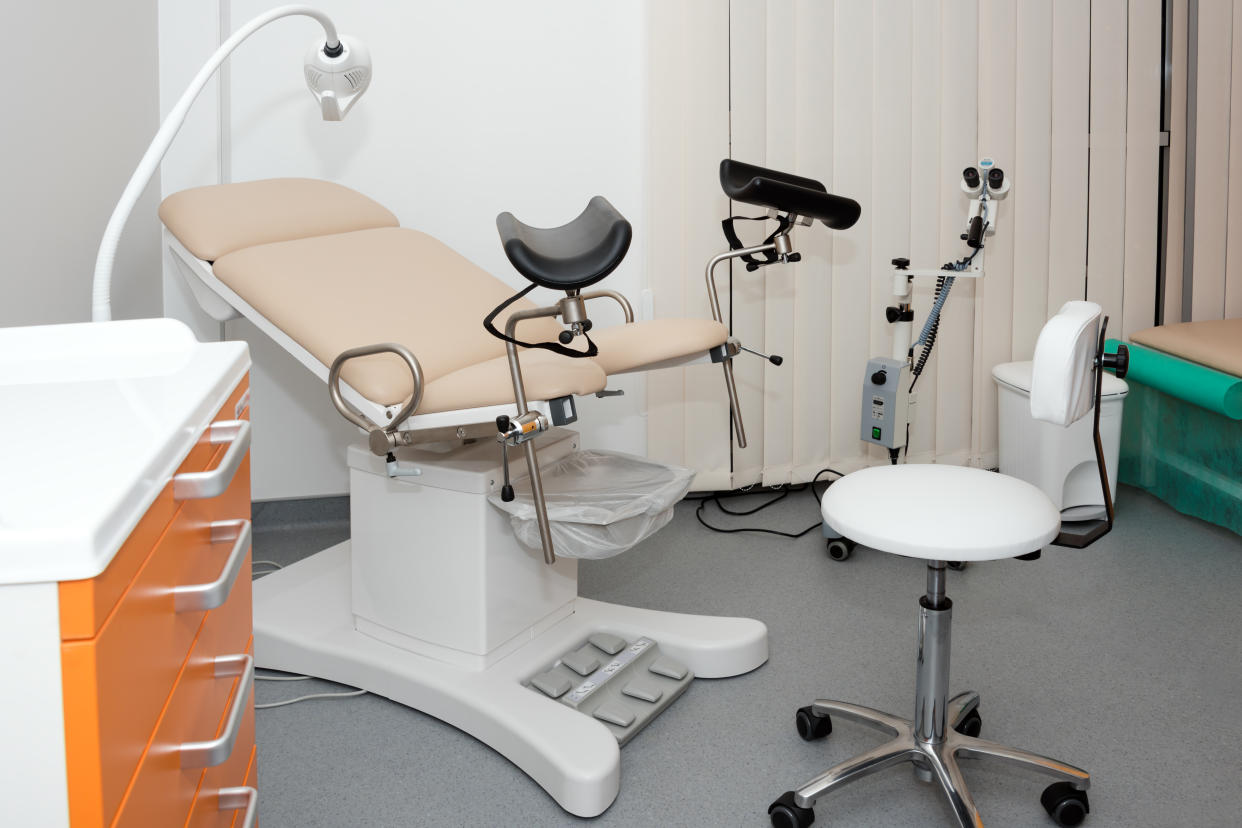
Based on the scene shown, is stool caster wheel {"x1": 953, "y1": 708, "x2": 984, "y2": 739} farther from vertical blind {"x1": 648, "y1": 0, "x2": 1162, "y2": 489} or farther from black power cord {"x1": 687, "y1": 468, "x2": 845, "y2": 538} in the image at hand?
vertical blind {"x1": 648, "y1": 0, "x2": 1162, "y2": 489}

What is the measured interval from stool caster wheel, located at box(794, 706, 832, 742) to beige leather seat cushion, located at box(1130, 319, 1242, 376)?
1659 millimetres

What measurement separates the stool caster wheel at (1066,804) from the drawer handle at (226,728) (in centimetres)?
124

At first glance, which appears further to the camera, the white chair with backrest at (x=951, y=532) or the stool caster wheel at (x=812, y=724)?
the stool caster wheel at (x=812, y=724)

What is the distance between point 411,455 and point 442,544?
199 mm

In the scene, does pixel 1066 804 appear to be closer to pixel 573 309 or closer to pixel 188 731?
pixel 573 309

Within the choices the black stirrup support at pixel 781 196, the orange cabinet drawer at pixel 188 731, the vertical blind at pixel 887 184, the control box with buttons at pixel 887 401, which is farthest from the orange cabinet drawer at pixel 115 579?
the vertical blind at pixel 887 184

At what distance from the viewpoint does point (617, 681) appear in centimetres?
205

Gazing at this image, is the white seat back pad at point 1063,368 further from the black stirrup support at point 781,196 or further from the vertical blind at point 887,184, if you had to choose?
the vertical blind at point 887,184

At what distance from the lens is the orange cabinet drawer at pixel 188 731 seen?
0.71 m

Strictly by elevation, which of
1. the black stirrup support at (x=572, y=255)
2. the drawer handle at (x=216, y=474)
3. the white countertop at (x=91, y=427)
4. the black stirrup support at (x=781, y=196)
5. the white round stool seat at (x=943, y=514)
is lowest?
the white round stool seat at (x=943, y=514)

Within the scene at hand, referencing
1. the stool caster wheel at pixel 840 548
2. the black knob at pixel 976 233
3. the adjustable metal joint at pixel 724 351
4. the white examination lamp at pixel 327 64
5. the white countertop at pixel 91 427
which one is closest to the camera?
the white countertop at pixel 91 427

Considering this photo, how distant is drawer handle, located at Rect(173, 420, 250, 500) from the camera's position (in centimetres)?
79

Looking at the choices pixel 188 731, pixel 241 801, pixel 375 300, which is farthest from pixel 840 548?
pixel 188 731

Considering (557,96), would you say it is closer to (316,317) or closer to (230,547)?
(316,317)
